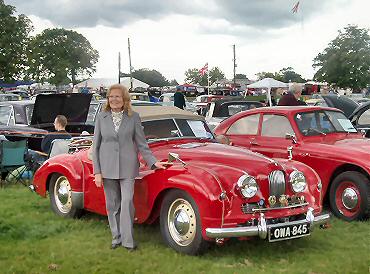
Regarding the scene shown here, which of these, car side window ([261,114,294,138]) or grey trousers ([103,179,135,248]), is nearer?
grey trousers ([103,179,135,248])

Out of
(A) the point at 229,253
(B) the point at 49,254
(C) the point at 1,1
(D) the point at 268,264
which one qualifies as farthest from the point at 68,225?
(C) the point at 1,1

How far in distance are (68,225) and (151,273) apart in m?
2.23

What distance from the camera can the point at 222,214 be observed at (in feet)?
17.3

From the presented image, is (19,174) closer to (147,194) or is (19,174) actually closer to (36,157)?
(36,157)

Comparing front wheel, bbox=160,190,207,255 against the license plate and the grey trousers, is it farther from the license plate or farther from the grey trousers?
the license plate

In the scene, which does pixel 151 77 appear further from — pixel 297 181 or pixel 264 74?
pixel 297 181

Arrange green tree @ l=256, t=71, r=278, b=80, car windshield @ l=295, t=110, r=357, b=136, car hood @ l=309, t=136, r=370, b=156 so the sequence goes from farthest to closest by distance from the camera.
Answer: green tree @ l=256, t=71, r=278, b=80, car windshield @ l=295, t=110, r=357, b=136, car hood @ l=309, t=136, r=370, b=156

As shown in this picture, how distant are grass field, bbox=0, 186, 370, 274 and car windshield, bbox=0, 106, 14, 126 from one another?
6.36m

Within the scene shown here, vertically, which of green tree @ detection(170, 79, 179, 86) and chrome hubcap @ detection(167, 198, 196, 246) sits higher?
green tree @ detection(170, 79, 179, 86)

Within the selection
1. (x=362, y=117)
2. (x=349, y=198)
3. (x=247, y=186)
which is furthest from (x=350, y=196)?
(x=362, y=117)

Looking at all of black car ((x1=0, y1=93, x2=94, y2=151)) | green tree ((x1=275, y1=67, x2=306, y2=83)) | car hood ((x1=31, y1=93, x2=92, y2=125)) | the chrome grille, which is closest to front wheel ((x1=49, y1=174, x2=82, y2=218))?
the chrome grille

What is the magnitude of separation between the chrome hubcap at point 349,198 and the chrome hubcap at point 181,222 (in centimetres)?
290

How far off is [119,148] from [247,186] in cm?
144

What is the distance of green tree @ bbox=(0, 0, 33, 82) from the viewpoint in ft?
140
